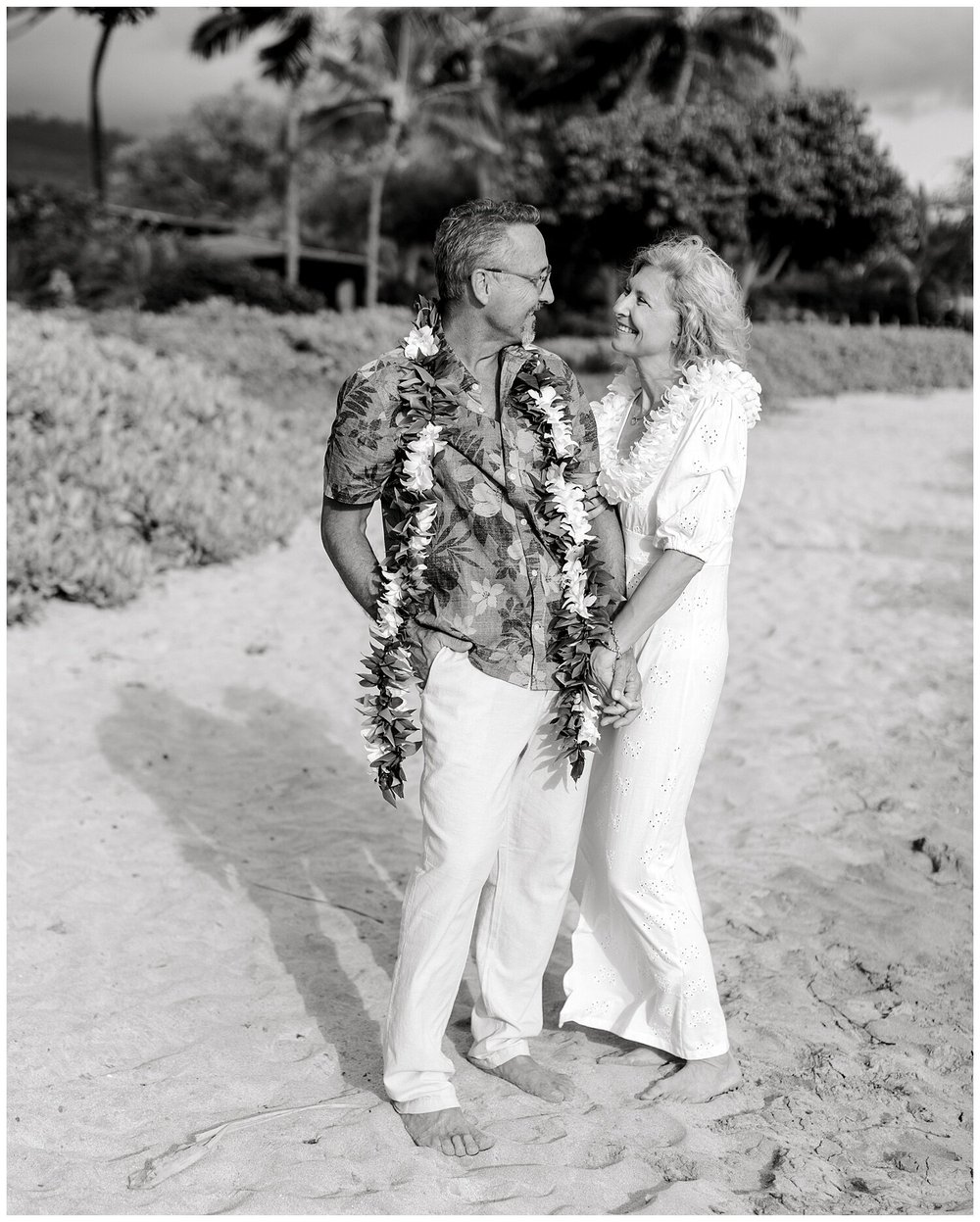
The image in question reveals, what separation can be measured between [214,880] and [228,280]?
25.2 meters

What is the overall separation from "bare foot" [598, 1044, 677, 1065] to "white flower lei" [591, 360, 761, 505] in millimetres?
1535

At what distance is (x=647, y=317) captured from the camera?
115 inches

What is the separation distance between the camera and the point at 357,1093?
317cm

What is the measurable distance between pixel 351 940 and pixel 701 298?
7.98 ft

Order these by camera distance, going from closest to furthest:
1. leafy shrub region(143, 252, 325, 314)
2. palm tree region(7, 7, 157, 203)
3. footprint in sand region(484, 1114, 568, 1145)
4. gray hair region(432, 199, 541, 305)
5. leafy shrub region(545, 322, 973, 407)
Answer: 1. gray hair region(432, 199, 541, 305)
2. footprint in sand region(484, 1114, 568, 1145)
3. leafy shrub region(545, 322, 973, 407)
4. leafy shrub region(143, 252, 325, 314)
5. palm tree region(7, 7, 157, 203)

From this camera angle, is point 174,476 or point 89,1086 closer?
point 89,1086

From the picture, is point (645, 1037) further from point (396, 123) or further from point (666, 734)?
point (396, 123)

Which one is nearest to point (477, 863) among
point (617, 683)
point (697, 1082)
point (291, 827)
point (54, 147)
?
point (617, 683)

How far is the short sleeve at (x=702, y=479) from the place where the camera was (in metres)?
2.81

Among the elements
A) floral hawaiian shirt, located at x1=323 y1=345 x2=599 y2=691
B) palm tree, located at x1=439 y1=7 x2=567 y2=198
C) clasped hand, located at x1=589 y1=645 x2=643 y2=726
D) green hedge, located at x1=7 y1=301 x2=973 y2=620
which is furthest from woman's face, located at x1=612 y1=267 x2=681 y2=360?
A: palm tree, located at x1=439 y1=7 x2=567 y2=198

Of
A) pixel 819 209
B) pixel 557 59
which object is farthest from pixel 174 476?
pixel 557 59

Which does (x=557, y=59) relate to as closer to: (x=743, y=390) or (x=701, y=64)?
(x=701, y=64)

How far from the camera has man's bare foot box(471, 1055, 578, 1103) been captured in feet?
10.2

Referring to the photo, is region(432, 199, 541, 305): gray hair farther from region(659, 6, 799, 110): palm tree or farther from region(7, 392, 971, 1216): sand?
region(659, 6, 799, 110): palm tree
